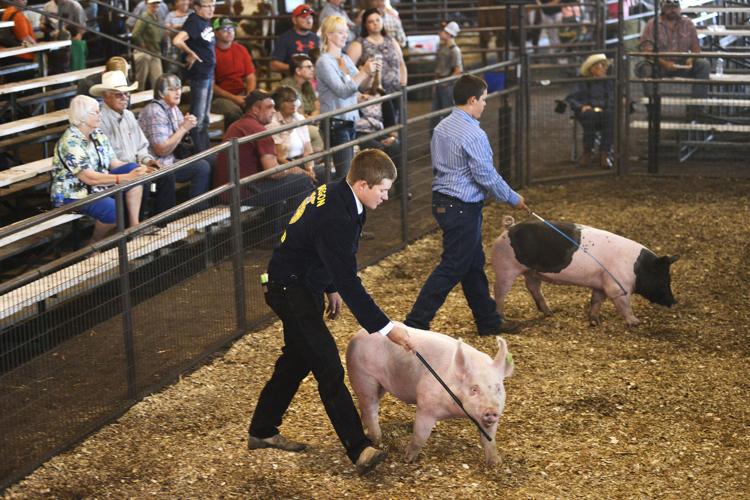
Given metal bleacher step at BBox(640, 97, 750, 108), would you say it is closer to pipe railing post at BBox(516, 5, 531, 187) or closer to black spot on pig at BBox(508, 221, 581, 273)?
pipe railing post at BBox(516, 5, 531, 187)

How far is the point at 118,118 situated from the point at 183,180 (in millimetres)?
769

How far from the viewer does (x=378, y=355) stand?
618 cm

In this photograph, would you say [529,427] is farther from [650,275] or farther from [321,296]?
[650,275]

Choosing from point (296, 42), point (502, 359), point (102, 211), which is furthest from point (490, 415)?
point (296, 42)

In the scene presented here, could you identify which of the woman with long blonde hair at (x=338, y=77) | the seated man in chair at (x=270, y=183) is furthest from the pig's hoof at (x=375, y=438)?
the woman with long blonde hair at (x=338, y=77)

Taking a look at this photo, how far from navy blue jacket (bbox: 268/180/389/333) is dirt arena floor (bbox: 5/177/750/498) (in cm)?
100

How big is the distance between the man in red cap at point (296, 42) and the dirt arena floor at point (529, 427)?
422cm

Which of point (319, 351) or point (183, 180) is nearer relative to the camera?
point (319, 351)

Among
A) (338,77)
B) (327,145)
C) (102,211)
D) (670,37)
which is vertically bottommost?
(102,211)

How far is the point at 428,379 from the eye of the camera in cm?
598

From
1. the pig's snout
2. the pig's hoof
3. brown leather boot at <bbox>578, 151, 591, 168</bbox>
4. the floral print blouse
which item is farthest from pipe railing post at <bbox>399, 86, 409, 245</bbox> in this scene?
the pig's snout

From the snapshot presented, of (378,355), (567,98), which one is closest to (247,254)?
(378,355)

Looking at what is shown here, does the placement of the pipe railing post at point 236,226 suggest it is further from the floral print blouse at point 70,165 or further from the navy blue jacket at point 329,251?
the navy blue jacket at point 329,251

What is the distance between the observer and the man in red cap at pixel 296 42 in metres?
12.8
